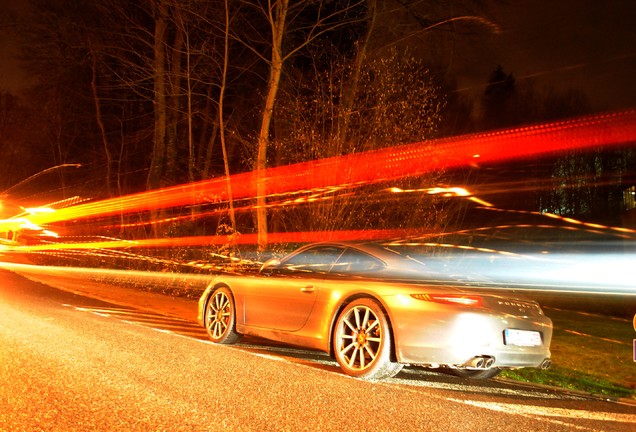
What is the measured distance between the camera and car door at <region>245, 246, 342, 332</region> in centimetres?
678

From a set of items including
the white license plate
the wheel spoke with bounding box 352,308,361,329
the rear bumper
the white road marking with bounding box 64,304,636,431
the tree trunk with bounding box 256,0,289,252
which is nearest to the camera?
the white road marking with bounding box 64,304,636,431

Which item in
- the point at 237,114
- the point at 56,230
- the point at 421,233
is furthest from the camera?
the point at 56,230

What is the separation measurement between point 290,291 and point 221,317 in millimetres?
1423

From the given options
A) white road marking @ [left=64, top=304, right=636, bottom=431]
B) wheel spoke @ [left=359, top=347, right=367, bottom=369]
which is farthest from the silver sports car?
white road marking @ [left=64, top=304, right=636, bottom=431]

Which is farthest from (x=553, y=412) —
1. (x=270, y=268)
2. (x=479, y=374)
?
(x=270, y=268)

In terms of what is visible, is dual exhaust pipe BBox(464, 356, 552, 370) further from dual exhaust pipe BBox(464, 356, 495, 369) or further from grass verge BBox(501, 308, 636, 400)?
grass verge BBox(501, 308, 636, 400)

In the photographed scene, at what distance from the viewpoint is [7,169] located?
50469mm

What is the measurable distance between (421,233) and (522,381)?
23.1ft

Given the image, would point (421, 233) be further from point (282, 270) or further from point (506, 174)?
point (506, 174)

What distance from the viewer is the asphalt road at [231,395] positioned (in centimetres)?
440

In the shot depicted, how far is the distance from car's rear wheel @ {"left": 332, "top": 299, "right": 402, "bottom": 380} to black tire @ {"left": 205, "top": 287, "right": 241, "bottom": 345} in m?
1.85

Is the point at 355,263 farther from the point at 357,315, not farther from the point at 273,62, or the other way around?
the point at 273,62

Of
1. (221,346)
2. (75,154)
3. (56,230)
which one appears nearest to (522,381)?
(221,346)

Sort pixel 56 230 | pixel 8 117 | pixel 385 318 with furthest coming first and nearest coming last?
pixel 8 117, pixel 56 230, pixel 385 318
